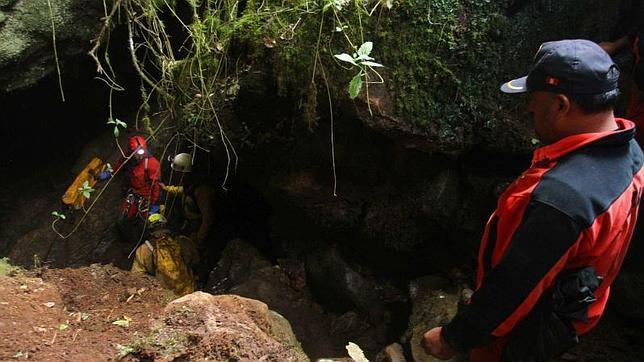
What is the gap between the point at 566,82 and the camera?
188 centimetres

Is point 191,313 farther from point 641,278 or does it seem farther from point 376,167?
point 641,278

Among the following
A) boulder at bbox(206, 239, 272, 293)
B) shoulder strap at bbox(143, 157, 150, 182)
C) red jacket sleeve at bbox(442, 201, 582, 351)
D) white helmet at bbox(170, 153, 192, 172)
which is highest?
red jacket sleeve at bbox(442, 201, 582, 351)

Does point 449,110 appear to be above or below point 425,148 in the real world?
above

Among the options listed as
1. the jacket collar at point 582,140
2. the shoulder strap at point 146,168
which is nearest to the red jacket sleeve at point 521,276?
the jacket collar at point 582,140

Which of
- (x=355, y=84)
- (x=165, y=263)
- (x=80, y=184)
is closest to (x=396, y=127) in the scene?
(x=355, y=84)

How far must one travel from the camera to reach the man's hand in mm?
2260

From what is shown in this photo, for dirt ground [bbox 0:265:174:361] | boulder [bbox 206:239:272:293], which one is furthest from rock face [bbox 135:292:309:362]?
boulder [bbox 206:239:272:293]

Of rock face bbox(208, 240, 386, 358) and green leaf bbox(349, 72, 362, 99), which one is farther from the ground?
green leaf bbox(349, 72, 362, 99)

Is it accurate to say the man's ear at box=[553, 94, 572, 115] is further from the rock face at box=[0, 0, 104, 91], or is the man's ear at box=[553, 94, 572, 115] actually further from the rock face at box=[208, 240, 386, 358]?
the rock face at box=[0, 0, 104, 91]

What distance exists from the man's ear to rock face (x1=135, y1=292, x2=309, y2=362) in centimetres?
181

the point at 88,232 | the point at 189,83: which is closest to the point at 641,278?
the point at 189,83

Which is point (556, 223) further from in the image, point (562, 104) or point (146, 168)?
point (146, 168)

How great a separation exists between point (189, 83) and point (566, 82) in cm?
322

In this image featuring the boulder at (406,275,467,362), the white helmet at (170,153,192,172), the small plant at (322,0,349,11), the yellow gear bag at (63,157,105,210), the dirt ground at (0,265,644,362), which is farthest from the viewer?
the yellow gear bag at (63,157,105,210)
